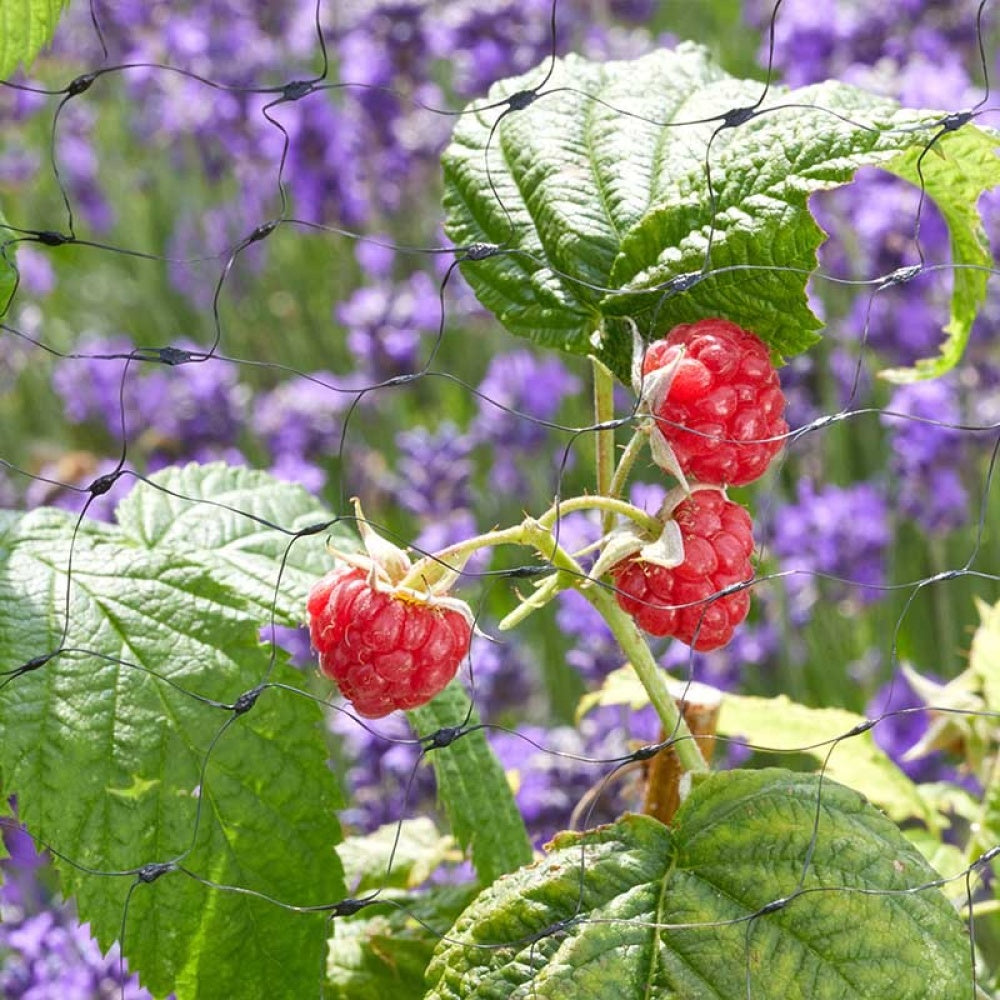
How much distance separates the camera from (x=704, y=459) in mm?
740

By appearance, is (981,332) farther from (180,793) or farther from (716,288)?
(180,793)

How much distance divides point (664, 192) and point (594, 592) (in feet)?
0.77

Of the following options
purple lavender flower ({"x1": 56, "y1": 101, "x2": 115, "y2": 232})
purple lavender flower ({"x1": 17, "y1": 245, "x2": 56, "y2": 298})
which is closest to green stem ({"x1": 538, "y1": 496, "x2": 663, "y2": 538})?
purple lavender flower ({"x1": 17, "y1": 245, "x2": 56, "y2": 298})

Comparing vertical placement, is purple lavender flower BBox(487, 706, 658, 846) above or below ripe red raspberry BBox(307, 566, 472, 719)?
below

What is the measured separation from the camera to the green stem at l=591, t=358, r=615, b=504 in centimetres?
78

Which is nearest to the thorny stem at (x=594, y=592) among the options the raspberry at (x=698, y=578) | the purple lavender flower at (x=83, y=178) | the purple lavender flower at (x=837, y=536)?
the raspberry at (x=698, y=578)

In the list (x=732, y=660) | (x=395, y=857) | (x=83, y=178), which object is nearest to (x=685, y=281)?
(x=395, y=857)

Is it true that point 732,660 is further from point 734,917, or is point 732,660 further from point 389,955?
point 734,917

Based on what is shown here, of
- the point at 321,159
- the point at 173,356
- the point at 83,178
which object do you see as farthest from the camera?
the point at 83,178

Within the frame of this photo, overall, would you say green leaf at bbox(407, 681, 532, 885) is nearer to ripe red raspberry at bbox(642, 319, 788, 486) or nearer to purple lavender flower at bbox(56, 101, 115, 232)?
ripe red raspberry at bbox(642, 319, 788, 486)

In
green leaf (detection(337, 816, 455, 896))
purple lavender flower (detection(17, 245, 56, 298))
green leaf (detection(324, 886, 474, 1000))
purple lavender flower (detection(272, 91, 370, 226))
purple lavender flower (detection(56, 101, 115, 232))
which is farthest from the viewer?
purple lavender flower (detection(56, 101, 115, 232))

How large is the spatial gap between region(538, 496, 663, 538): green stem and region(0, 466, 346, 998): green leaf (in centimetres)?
20

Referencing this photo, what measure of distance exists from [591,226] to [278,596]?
0.28 meters

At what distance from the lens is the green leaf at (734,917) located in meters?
0.69
